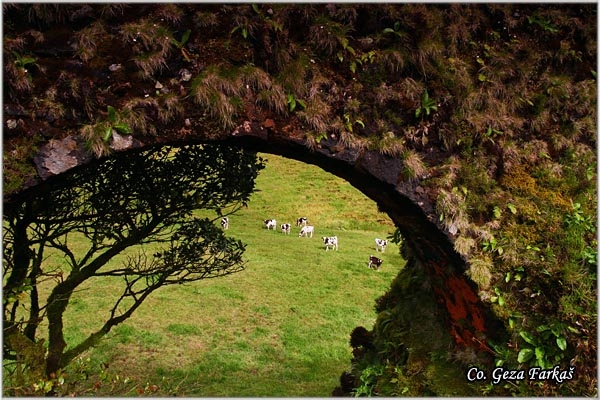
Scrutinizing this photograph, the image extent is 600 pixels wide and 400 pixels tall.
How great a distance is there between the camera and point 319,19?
5000 millimetres

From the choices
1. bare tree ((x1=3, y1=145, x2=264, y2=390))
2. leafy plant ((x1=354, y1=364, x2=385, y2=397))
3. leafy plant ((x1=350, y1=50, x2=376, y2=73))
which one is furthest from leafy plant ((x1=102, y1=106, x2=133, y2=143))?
leafy plant ((x1=354, y1=364, x2=385, y2=397))

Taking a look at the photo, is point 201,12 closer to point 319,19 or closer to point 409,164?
point 319,19

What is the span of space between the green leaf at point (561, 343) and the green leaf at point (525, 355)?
27 cm

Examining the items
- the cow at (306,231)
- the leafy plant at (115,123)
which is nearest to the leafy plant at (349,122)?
the leafy plant at (115,123)

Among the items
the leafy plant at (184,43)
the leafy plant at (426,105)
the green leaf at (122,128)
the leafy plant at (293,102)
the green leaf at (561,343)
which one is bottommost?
the green leaf at (561,343)

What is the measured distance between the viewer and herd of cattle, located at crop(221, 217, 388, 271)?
17.4 metres

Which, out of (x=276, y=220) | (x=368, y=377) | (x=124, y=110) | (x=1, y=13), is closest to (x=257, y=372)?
(x=368, y=377)

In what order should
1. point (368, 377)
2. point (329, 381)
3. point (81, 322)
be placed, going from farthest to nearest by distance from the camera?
point (81, 322) < point (329, 381) < point (368, 377)

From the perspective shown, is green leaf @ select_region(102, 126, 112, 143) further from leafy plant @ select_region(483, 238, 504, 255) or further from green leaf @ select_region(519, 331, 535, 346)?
green leaf @ select_region(519, 331, 535, 346)

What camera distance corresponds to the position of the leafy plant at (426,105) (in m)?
5.16

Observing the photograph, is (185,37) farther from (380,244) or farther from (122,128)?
(380,244)

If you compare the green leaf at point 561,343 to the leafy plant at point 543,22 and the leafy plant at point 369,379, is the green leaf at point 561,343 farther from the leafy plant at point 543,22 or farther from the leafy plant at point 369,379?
the leafy plant at point 543,22

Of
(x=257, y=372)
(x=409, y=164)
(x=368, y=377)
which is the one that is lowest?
(x=257, y=372)

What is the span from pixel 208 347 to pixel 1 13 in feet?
Result: 29.1
